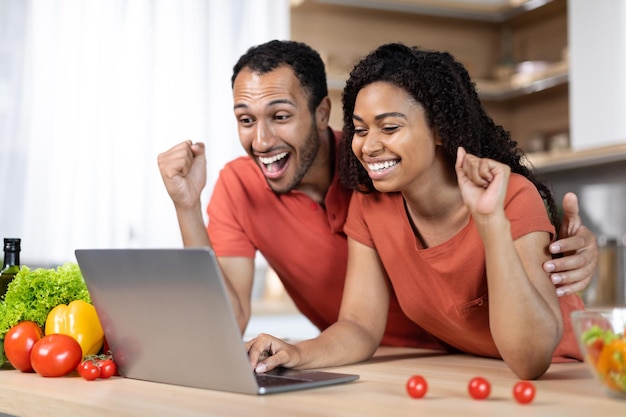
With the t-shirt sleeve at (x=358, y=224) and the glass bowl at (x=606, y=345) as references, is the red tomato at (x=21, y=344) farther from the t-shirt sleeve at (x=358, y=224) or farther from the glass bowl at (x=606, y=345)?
the glass bowl at (x=606, y=345)

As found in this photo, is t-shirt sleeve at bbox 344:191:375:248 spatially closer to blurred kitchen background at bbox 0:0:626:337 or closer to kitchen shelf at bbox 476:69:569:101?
blurred kitchen background at bbox 0:0:626:337

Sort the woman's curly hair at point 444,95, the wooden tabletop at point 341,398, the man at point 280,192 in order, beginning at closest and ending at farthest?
the wooden tabletop at point 341,398, the woman's curly hair at point 444,95, the man at point 280,192

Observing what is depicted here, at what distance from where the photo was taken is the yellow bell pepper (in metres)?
1.39

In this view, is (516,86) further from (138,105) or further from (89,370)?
(89,370)

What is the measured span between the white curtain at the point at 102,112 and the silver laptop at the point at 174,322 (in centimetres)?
213

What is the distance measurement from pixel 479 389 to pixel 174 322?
0.41 m

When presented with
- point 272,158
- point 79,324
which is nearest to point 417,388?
point 79,324

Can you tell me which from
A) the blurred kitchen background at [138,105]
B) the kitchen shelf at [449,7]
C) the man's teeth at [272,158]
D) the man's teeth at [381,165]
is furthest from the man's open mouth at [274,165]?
the kitchen shelf at [449,7]

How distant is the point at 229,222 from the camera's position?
209cm

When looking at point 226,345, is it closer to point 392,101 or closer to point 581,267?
point 392,101

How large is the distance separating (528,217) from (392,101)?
309 millimetres

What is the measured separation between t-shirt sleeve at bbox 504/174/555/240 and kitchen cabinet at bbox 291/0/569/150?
230cm

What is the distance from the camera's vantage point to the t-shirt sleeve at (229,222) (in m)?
2.07

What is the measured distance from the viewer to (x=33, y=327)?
4.58 feet
